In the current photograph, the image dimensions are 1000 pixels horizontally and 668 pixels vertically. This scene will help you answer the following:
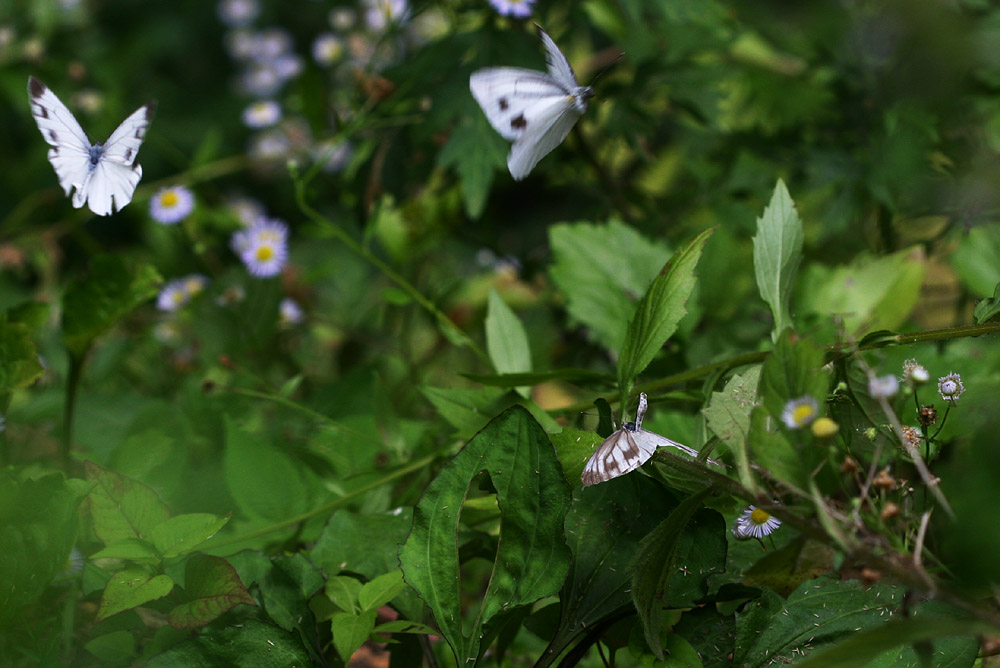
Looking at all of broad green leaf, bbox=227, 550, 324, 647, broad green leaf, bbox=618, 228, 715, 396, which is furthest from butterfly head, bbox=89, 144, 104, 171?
broad green leaf, bbox=618, 228, 715, 396

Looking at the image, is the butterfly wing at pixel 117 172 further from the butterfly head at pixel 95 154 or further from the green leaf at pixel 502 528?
the green leaf at pixel 502 528

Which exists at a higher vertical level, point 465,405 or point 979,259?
point 465,405

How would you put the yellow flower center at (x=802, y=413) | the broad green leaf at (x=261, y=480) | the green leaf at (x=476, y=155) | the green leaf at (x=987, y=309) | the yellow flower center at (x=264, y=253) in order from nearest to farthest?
the yellow flower center at (x=802, y=413), the green leaf at (x=987, y=309), the broad green leaf at (x=261, y=480), the green leaf at (x=476, y=155), the yellow flower center at (x=264, y=253)

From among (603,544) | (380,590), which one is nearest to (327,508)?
(380,590)

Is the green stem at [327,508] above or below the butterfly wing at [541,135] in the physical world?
below

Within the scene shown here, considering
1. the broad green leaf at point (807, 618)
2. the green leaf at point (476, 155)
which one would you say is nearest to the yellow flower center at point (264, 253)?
the green leaf at point (476, 155)

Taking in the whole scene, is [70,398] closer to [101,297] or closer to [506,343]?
[101,297]

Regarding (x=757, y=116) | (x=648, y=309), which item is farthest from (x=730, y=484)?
(x=757, y=116)

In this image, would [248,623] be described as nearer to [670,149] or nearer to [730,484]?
[730,484]
